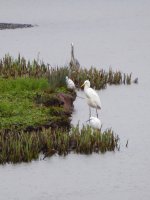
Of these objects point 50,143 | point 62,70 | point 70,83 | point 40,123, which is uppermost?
point 62,70

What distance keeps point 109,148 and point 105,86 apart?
10.3 metres

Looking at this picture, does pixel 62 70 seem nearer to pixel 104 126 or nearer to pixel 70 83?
pixel 70 83

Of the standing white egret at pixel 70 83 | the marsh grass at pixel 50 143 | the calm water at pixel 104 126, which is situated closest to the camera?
the calm water at pixel 104 126

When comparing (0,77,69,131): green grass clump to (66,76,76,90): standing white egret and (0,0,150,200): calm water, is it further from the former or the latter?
(0,0,150,200): calm water

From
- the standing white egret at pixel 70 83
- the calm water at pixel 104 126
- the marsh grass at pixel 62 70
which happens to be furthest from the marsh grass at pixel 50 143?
the marsh grass at pixel 62 70

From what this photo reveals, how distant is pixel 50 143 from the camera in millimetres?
22562

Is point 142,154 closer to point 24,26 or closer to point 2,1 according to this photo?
point 24,26

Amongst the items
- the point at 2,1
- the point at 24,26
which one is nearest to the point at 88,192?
the point at 24,26

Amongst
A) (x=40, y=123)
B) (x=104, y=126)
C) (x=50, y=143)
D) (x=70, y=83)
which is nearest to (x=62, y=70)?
(x=70, y=83)

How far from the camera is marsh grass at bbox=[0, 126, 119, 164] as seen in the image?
2180 centimetres

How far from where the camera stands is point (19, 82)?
28.9 meters

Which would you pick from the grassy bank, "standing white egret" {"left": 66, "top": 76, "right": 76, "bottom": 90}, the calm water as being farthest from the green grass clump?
the calm water

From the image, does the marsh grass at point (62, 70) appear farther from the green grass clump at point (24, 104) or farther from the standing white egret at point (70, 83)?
the green grass clump at point (24, 104)

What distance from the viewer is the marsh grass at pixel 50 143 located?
21.8 meters
